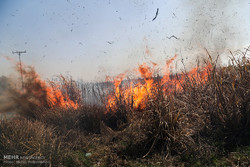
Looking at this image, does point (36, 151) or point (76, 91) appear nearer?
point (36, 151)

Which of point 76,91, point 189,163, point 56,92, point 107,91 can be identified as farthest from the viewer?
point 76,91

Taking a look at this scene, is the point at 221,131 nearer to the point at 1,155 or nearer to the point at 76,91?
the point at 1,155

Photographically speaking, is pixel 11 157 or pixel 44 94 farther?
pixel 44 94

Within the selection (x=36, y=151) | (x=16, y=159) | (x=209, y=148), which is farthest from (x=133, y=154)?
(x=16, y=159)

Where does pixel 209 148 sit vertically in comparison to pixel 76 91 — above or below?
below

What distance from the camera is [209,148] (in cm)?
314

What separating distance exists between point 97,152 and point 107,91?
2759mm

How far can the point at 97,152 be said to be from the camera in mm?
3678

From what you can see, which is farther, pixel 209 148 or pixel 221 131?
pixel 221 131

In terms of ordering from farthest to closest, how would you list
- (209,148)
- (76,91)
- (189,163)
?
(76,91), (209,148), (189,163)

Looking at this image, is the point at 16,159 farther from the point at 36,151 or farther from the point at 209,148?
the point at 209,148

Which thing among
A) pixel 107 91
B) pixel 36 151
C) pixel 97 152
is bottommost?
pixel 97 152

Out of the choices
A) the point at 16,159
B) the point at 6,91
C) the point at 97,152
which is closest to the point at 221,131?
the point at 97,152

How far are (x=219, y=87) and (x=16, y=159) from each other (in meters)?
4.13
